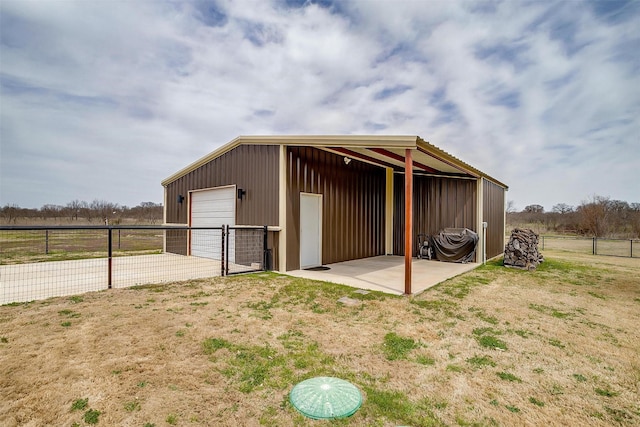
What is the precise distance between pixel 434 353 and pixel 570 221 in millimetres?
25542

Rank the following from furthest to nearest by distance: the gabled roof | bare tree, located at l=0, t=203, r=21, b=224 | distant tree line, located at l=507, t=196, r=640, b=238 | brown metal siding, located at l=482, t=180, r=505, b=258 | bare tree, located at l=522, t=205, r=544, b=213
A: bare tree, located at l=522, t=205, r=544, b=213 < bare tree, located at l=0, t=203, r=21, b=224 < distant tree line, located at l=507, t=196, r=640, b=238 < brown metal siding, located at l=482, t=180, r=505, b=258 < the gabled roof

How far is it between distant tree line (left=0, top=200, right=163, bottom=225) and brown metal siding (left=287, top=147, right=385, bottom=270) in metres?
16.5

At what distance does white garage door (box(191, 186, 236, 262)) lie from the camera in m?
8.30

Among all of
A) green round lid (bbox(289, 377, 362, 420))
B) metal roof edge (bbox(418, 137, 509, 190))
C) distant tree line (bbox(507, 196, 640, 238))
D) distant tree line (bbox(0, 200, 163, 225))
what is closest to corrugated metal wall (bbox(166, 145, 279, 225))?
metal roof edge (bbox(418, 137, 509, 190))

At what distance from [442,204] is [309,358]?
7.89m

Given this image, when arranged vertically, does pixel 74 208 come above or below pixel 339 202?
below

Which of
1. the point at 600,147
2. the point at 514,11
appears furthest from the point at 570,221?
the point at 514,11

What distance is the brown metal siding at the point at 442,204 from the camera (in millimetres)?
8984

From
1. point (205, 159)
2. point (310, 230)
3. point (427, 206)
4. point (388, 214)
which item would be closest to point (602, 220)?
point (427, 206)

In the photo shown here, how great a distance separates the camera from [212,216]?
356 inches

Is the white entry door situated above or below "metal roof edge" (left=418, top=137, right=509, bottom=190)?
below

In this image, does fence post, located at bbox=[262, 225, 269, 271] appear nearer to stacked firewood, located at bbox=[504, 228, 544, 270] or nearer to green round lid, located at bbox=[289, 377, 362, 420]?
green round lid, located at bbox=[289, 377, 362, 420]

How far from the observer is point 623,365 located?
261cm

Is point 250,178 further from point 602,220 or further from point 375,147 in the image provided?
point 602,220
